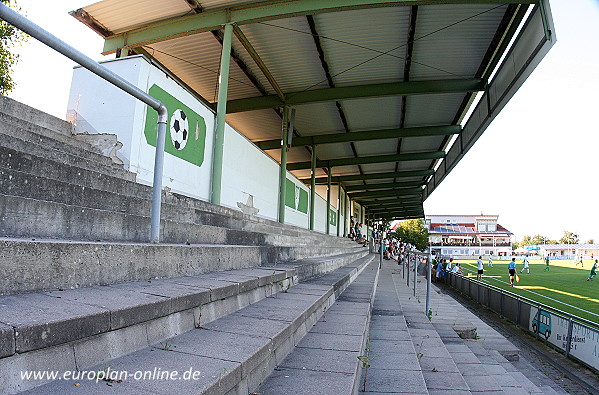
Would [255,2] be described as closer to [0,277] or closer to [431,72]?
[431,72]

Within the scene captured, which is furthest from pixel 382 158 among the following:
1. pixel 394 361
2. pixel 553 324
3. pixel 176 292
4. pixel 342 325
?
pixel 176 292

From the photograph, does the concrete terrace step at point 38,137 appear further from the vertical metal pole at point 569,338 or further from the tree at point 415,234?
the tree at point 415,234

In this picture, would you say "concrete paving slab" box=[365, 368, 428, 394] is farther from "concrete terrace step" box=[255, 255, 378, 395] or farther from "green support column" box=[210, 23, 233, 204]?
"green support column" box=[210, 23, 233, 204]

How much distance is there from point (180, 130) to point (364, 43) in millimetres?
5130

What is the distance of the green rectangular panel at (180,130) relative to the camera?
600cm

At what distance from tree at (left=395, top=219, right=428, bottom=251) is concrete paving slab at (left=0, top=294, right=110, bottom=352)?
76.8m

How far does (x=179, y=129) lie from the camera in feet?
21.8

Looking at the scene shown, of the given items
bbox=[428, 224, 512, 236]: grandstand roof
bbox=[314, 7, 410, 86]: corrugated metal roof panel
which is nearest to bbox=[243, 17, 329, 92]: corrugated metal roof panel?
bbox=[314, 7, 410, 86]: corrugated metal roof panel

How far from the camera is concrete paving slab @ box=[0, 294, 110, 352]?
1.28m

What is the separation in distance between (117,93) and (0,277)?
4.82 m

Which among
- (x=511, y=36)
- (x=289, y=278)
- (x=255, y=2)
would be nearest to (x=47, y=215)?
(x=289, y=278)

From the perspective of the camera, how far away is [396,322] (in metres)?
5.07

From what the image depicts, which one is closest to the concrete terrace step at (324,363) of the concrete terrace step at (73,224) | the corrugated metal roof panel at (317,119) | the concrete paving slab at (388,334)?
the concrete paving slab at (388,334)

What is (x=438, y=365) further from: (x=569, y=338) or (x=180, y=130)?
(x=569, y=338)
